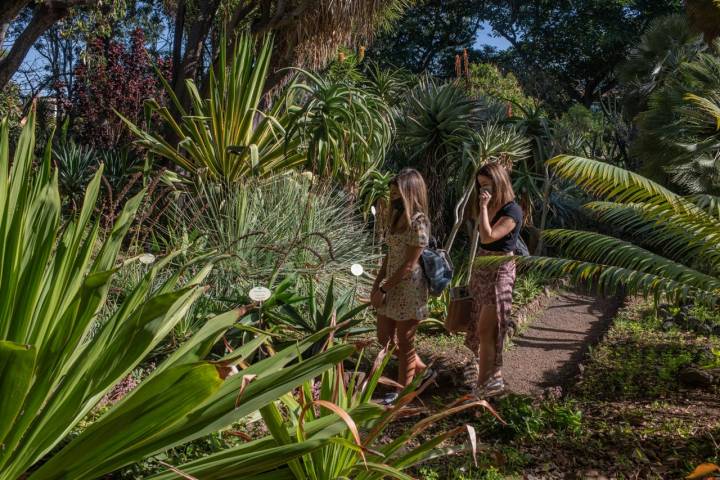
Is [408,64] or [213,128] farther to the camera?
[408,64]

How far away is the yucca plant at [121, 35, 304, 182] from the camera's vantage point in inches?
326

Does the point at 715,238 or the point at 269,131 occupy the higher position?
the point at 269,131

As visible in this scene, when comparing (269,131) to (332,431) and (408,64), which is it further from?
(408,64)

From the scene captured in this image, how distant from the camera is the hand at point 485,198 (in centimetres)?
476

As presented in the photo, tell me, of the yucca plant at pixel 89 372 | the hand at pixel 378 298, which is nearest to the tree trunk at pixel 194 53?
the hand at pixel 378 298

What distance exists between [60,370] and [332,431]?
2.53 feet

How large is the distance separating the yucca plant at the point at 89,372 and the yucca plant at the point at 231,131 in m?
5.97

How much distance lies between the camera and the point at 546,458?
13.3 ft

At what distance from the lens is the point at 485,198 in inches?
188

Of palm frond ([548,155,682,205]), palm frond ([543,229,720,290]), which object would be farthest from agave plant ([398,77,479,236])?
palm frond ([548,155,682,205])

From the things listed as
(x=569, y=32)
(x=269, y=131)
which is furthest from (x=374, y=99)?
(x=569, y=32)

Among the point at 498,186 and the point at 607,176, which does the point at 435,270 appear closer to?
the point at 498,186

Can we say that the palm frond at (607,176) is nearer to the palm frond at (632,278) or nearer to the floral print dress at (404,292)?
the palm frond at (632,278)

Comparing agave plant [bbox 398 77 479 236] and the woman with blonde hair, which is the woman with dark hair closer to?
the woman with blonde hair
